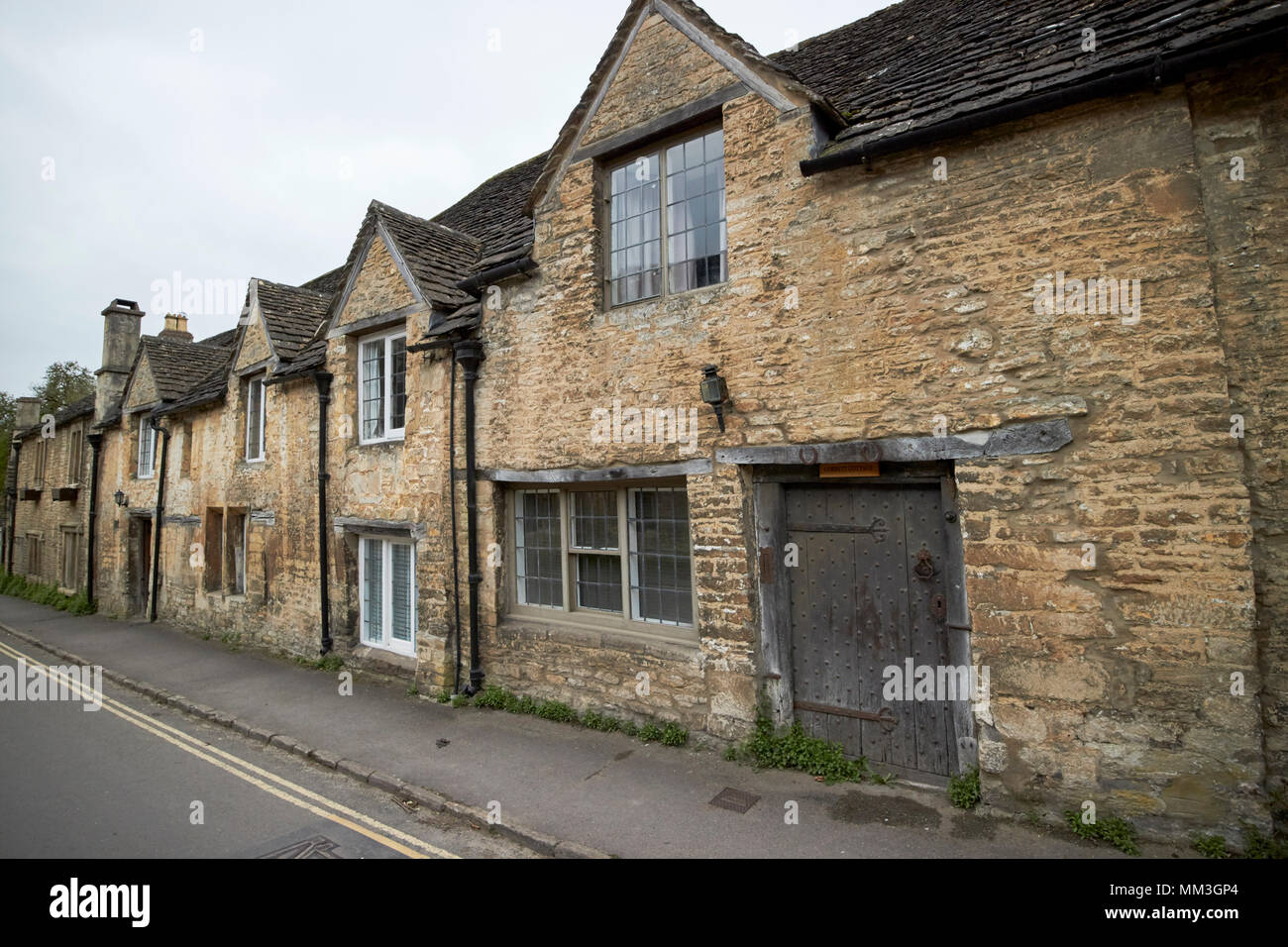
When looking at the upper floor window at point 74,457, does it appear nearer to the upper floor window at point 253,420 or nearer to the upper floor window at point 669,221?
the upper floor window at point 253,420

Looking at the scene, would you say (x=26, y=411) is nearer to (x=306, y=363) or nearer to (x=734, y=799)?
(x=306, y=363)

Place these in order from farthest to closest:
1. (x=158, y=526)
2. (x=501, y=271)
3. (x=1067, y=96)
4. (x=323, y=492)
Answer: (x=158, y=526) → (x=323, y=492) → (x=501, y=271) → (x=1067, y=96)

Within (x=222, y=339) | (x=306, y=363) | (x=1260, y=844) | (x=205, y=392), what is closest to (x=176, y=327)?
(x=222, y=339)

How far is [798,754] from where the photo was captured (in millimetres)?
5938

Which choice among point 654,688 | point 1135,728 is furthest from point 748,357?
point 1135,728

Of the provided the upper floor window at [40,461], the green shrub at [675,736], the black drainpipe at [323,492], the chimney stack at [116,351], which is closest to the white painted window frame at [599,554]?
the green shrub at [675,736]

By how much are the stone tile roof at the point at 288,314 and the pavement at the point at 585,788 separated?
682 centimetres

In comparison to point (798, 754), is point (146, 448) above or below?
above

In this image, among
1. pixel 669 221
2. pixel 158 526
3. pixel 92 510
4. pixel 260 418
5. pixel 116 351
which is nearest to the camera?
pixel 669 221

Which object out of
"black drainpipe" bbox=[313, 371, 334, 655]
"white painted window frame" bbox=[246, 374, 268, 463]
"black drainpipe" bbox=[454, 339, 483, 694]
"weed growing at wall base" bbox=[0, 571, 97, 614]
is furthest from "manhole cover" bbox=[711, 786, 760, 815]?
"weed growing at wall base" bbox=[0, 571, 97, 614]

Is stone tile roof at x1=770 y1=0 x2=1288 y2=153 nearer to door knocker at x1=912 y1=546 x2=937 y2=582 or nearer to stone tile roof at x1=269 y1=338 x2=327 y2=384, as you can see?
door knocker at x1=912 y1=546 x2=937 y2=582

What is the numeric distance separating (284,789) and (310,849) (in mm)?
1564

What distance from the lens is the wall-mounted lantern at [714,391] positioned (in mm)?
6172
